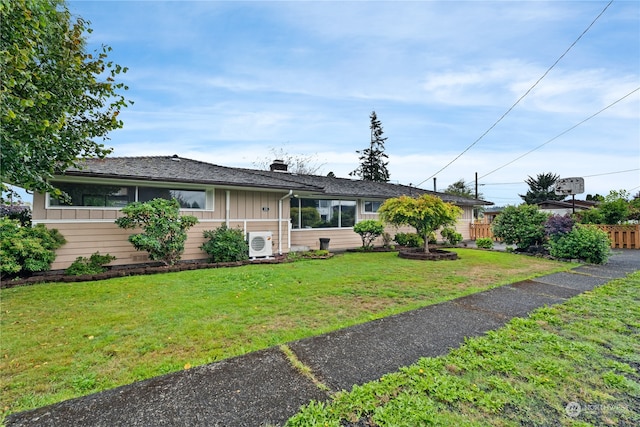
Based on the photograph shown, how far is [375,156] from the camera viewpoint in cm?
3130

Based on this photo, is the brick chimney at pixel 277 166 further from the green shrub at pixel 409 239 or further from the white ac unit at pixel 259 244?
the green shrub at pixel 409 239

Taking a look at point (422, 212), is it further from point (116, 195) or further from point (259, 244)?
point (116, 195)

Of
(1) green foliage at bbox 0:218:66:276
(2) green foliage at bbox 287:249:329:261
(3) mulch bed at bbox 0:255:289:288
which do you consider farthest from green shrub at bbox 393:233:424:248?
(1) green foliage at bbox 0:218:66:276

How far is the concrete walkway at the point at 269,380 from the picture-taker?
180 centimetres

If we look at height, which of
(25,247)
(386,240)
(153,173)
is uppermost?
(153,173)

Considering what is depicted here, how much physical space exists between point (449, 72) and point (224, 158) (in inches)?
763

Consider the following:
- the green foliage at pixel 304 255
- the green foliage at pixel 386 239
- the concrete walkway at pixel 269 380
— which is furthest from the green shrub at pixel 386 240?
the concrete walkway at pixel 269 380

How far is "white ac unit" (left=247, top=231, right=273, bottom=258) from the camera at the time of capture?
8702 millimetres

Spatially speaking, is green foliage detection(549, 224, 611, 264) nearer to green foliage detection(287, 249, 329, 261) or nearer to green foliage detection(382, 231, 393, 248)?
green foliage detection(382, 231, 393, 248)

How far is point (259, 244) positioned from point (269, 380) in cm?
682

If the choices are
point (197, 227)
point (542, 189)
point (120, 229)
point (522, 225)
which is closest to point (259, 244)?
point (197, 227)

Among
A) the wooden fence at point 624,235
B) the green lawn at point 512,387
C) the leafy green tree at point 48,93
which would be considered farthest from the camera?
the wooden fence at point 624,235

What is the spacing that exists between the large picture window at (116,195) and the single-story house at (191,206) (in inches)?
0.7

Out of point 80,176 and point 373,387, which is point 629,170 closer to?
point 373,387
